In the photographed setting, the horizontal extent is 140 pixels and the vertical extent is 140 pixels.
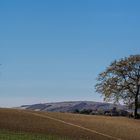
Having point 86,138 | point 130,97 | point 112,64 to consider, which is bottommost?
point 86,138

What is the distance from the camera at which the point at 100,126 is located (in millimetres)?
57125

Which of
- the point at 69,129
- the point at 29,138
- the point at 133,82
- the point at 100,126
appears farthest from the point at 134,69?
the point at 29,138

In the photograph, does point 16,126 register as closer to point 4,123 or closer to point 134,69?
point 4,123

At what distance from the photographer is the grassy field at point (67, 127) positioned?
47.3 meters

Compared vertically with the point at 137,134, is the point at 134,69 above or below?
above

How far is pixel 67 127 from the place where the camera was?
2064 inches

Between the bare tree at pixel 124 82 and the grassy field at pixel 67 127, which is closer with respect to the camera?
the grassy field at pixel 67 127

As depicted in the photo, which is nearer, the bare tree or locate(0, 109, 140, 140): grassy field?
locate(0, 109, 140, 140): grassy field

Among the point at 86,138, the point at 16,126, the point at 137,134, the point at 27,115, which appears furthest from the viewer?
the point at 27,115

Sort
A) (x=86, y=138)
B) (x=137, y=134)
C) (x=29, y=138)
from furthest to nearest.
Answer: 1. (x=137, y=134)
2. (x=86, y=138)
3. (x=29, y=138)

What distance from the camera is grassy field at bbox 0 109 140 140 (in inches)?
1864

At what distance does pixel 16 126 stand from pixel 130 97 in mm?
31324

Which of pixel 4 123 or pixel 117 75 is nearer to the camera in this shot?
pixel 4 123

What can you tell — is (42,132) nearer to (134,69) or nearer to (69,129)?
(69,129)
